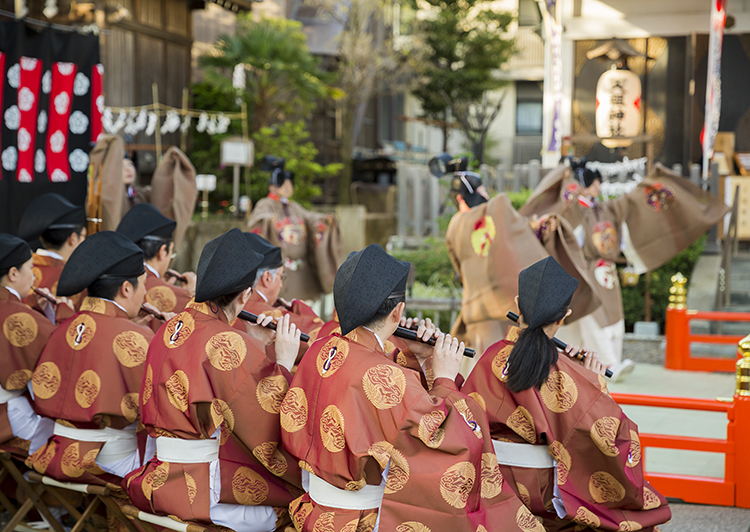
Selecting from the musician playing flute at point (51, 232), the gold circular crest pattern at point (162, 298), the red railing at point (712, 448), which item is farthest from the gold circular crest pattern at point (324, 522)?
the musician playing flute at point (51, 232)

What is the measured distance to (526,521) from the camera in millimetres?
2793

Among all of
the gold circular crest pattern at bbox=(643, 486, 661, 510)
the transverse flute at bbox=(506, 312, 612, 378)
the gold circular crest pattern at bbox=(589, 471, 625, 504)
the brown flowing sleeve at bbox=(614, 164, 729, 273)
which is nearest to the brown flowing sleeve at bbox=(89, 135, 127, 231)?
the transverse flute at bbox=(506, 312, 612, 378)

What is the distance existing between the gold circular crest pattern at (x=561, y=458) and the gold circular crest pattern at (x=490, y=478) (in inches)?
15.4

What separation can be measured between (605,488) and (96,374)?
2.33 metres

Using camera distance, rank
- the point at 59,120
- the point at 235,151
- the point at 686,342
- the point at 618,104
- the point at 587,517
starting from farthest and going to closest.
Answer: the point at 235,151
the point at 618,104
the point at 686,342
the point at 59,120
the point at 587,517

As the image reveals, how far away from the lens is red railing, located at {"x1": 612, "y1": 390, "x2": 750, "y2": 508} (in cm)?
413

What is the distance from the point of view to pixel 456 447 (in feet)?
8.36

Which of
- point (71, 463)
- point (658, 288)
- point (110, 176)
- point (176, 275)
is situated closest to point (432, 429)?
point (71, 463)

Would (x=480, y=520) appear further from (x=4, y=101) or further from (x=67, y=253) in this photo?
(x=4, y=101)

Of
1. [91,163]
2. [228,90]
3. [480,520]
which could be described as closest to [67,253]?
[91,163]

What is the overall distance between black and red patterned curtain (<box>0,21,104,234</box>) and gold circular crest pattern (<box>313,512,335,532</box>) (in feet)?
15.3

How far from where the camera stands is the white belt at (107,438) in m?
3.48

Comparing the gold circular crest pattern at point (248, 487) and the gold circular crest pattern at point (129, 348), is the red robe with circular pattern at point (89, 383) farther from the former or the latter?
the gold circular crest pattern at point (248, 487)

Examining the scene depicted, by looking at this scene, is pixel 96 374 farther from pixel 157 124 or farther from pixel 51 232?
pixel 157 124
